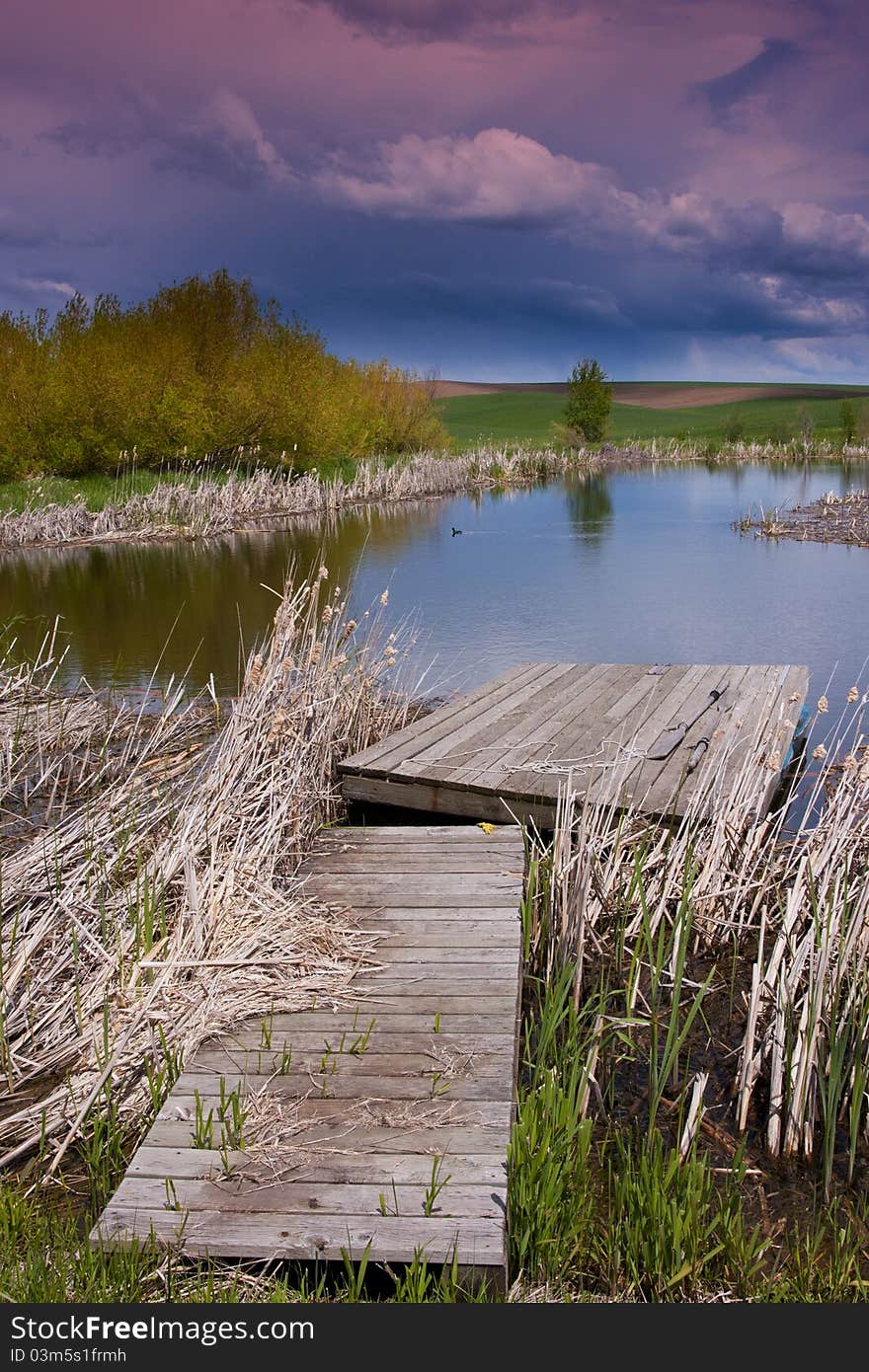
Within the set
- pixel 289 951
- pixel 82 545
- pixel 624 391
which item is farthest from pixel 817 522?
pixel 624 391

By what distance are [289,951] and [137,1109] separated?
76cm

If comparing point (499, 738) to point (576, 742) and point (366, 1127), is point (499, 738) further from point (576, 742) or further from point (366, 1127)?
point (366, 1127)

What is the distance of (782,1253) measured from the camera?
2984mm

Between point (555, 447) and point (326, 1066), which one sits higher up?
point (555, 447)

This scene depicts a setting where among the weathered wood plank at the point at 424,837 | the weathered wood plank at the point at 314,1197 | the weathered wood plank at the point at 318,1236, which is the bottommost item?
the weathered wood plank at the point at 318,1236

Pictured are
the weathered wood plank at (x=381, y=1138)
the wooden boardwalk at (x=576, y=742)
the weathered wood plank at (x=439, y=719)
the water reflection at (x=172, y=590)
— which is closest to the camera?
the weathered wood plank at (x=381, y=1138)

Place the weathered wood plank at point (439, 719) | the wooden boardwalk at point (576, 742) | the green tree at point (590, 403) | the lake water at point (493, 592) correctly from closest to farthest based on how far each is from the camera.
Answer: the wooden boardwalk at point (576, 742)
the weathered wood plank at point (439, 719)
the lake water at point (493, 592)
the green tree at point (590, 403)

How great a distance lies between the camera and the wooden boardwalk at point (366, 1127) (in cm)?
254

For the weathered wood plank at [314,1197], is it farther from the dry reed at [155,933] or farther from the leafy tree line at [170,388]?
the leafy tree line at [170,388]

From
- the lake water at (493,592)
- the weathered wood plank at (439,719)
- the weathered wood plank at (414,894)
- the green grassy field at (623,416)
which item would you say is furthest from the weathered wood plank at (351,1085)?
the green grassy field at (623,416)

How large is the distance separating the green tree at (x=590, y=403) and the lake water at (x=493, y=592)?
81.7 feet

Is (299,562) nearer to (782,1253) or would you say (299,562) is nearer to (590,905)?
(590,905)

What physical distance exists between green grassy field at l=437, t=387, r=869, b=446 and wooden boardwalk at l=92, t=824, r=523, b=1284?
5979 centimetres

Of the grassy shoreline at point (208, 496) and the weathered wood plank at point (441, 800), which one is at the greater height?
the grassy shoreline at point (208, 496)
